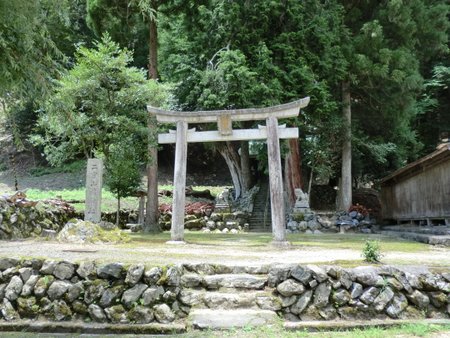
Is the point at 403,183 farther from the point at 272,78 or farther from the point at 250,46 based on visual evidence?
the point at 250,46

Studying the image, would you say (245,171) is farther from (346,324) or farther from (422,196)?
(346,324)

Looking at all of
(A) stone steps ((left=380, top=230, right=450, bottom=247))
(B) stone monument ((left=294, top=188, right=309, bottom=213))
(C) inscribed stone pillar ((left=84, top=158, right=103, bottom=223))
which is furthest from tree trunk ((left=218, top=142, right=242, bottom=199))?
(A) stone steps ((left=380, top=230, right=450, bottom=247))

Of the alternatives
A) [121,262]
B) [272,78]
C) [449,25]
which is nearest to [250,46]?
[272,78]

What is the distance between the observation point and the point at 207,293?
5.66 metres

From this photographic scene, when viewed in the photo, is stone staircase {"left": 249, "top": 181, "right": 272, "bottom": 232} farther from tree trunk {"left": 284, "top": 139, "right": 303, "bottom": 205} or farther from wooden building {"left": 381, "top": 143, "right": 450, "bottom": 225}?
wooden building {"left": 381, "top": 143, "right": 450, "bottom": 225}

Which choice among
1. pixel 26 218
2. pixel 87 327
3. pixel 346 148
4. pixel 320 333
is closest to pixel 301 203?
pixel 346 148

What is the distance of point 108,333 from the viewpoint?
5.14 m

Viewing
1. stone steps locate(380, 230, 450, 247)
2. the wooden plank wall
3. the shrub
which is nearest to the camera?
the shrub

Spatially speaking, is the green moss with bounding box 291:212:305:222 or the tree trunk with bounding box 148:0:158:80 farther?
the green moss with bounding box 291:212:305:222

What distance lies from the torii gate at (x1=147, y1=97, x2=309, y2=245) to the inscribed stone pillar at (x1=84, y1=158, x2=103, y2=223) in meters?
2.45

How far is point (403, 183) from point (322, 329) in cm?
1213

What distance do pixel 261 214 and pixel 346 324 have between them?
15.4 meters

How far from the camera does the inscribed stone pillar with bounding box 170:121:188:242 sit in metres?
10.2

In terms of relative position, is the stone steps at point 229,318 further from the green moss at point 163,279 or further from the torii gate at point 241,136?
the torii gate at point 241,136
